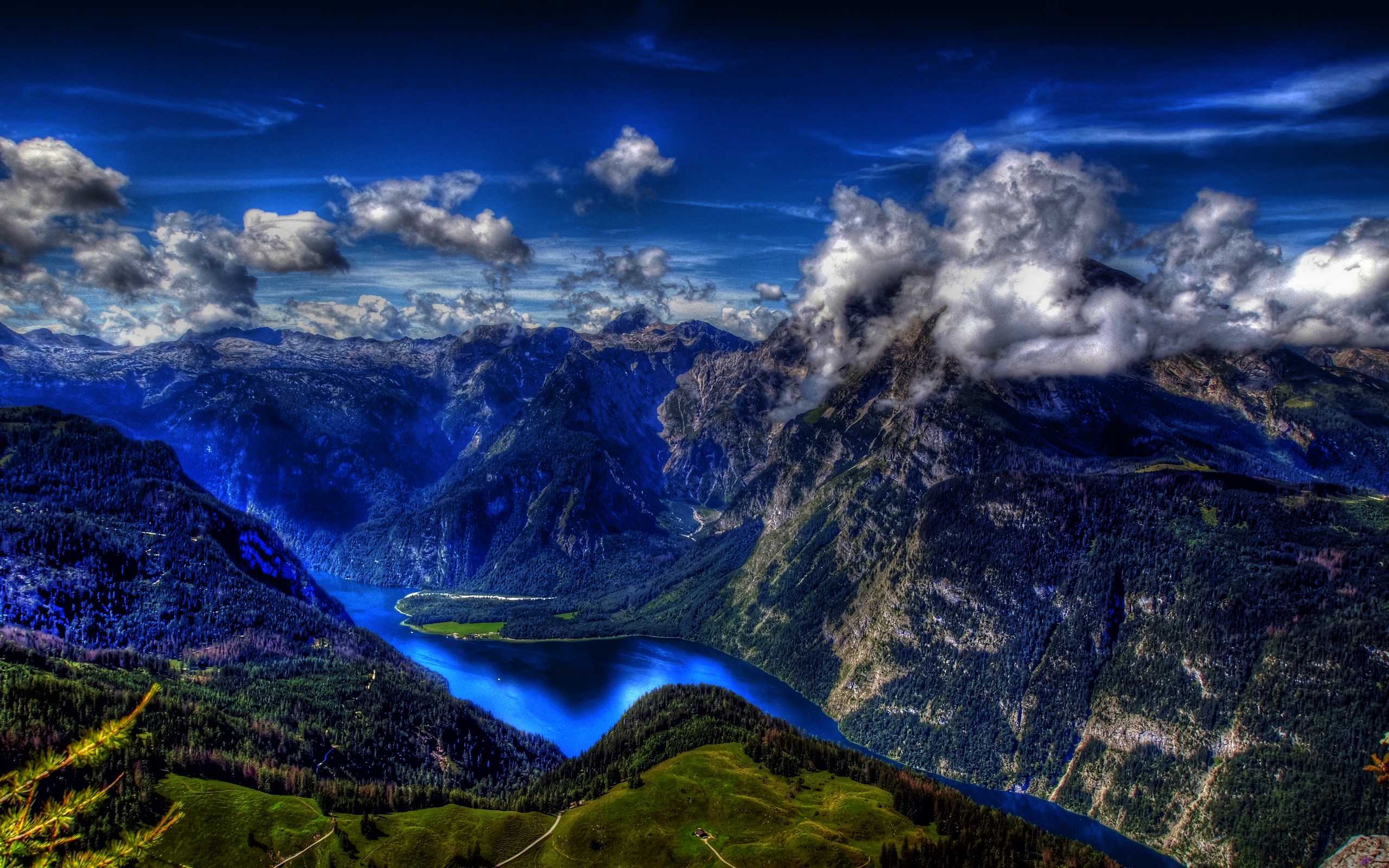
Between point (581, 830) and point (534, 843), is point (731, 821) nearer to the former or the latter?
point (581, 830)

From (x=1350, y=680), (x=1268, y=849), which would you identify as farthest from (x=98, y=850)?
(x=1350, y=680)

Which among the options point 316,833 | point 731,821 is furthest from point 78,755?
point 316,833

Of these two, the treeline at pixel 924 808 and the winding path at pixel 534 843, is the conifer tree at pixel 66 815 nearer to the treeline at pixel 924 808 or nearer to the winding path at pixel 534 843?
the treeline at pixel 924 808

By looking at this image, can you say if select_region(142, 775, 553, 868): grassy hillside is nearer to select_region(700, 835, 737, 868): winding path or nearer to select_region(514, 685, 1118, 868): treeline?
select_region(514, 685, 1118, 868): treeline

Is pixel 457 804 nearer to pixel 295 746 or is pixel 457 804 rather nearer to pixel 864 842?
pixel 295 746

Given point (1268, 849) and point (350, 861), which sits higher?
point (350, 861)

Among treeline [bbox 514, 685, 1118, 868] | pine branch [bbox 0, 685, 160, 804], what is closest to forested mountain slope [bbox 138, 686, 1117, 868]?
treeline [bbox 514, 685, 1118, 868]

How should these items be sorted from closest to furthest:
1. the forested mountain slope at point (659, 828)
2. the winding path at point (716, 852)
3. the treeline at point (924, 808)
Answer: the winding path at point (716, 852)
the forested mountain slope at point (659, 828)
the treeline at point (924, 808)

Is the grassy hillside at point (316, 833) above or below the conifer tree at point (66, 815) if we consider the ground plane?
below

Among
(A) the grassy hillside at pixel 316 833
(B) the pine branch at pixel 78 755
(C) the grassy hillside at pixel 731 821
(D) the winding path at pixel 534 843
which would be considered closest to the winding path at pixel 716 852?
(C) the grassy hillside at pixel 731 821
